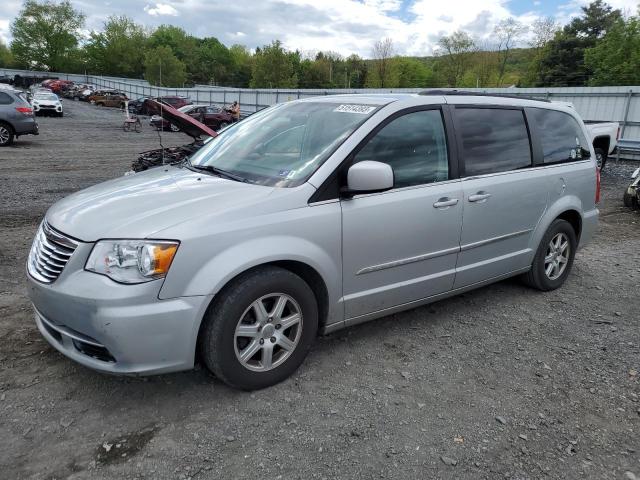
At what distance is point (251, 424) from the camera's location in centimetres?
273

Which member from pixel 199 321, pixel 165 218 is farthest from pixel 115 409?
pixel 165 218

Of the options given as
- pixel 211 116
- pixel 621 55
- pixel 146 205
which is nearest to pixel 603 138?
pixel 146 205

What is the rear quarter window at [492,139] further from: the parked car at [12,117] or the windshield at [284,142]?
the parked car at [12,117]

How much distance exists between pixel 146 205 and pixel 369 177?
1304 millimetres

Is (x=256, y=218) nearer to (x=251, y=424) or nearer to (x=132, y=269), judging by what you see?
(x=132, y=269)

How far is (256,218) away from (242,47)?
479 ft

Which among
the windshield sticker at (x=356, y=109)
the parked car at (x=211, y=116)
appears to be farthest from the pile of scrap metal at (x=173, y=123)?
the parked car at (x=211, y=116)

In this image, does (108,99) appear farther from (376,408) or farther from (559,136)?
(376,408)

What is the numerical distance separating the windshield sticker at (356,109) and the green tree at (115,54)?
10420cm

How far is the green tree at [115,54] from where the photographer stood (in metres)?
96.8

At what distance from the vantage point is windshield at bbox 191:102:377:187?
10.6 feet

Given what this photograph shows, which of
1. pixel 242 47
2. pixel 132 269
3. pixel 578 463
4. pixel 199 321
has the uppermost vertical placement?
pixel 242 47

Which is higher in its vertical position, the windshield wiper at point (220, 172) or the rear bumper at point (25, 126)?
the windshield wiper at point (220, 172)

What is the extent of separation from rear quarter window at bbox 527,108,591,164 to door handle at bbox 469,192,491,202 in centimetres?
97
